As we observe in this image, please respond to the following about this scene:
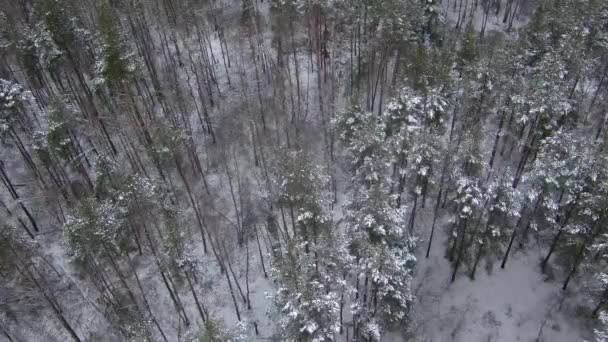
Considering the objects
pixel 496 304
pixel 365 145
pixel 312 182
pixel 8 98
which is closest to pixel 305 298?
pixel 312 182

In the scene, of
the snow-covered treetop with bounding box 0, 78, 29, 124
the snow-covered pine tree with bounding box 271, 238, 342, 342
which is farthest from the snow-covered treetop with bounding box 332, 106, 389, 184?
the snow-covered treetop with bounding box 0, 78, 29, 124

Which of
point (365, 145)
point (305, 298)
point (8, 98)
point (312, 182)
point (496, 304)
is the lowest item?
point (496, 304)

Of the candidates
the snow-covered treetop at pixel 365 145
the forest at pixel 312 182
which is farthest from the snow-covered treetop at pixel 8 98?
the snow-covered treetop at pixel 365 145

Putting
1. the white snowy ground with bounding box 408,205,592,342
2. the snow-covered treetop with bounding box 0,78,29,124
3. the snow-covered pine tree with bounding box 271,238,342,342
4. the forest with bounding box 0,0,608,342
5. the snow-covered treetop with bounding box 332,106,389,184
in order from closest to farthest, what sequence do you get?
the snow-covered pine tree with bounding box 271,238,342,342 < the forest with bounding box 0,0,608,342 < the snow-covered treetop with bounding box 332,106,389,184 < the white snowy ground with bounding box 408,205,592,342 < the snow-covered treetop with bounding box 0,78,29,124

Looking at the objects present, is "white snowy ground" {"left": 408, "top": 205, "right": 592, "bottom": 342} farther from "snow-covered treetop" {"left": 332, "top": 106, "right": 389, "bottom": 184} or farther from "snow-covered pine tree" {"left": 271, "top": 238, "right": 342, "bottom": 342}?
"snow-covered pine tree" {"left": 271, "top": 238, "right": 342, "bottom": 342}

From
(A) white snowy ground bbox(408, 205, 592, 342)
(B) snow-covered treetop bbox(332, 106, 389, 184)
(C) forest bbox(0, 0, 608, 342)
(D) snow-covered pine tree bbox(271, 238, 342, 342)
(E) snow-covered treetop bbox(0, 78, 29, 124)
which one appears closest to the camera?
(D) snow-covered pine tree bbox(271, 238, 342, 342)

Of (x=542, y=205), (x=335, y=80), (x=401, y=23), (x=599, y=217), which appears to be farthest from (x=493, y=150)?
(x=335, y=80)

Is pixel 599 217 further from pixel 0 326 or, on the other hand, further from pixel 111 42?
pixel 0 326

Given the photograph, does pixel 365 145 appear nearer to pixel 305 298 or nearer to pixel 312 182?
pixel 312 182

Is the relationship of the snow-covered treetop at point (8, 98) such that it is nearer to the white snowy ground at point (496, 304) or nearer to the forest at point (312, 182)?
the forest at point (312, 182)
